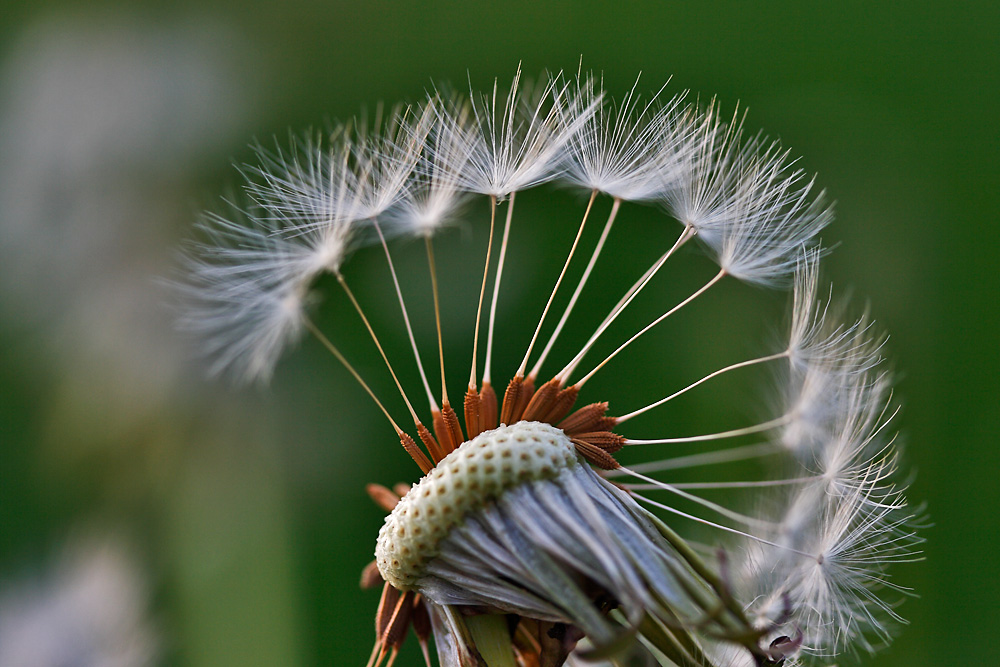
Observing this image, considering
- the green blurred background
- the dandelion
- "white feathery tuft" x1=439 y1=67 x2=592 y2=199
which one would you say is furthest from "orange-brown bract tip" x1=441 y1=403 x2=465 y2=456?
the green blurred background

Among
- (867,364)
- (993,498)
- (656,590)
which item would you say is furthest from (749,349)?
(656,590)

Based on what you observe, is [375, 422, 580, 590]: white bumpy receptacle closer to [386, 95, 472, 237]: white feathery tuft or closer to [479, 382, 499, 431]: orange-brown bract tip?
[479, 382, 499, 431]: orange-brown bract tip

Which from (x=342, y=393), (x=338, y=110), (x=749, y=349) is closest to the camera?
(x=749, y=349)

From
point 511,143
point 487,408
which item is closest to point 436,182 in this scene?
point 511,143

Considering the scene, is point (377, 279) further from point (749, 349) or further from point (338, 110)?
point (749, 349)

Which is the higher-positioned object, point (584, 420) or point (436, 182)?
point (436, 182)

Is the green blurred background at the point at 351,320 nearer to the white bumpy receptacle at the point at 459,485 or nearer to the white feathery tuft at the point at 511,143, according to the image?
the white feathery tuft at the point at 511,143

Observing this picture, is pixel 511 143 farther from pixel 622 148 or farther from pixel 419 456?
pixel 419 456
